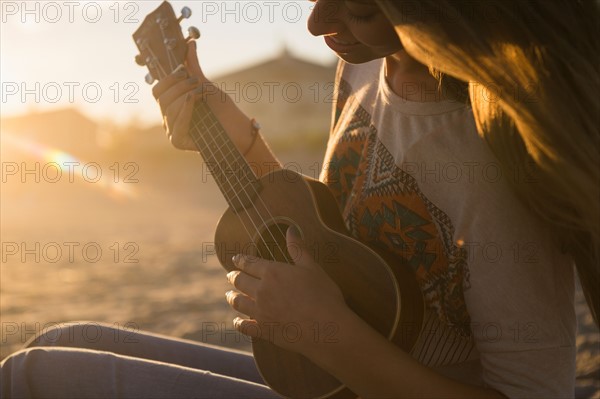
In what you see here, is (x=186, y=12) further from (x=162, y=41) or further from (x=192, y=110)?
(x=192, y=110)

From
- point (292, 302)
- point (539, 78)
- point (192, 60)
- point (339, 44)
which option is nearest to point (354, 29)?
point (339, 44)

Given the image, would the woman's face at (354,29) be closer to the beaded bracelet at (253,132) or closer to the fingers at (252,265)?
the fingers at (252,265)

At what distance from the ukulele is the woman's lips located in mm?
362

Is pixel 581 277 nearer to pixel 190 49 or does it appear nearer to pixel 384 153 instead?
pixel 384 153

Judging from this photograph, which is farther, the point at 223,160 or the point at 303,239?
the point at 223,160

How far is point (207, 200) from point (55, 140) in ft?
51.2

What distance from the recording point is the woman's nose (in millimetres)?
1406

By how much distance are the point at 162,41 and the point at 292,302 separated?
1.19m

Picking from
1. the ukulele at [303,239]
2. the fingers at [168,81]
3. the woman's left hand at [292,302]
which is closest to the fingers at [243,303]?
the woman's left hand at [292,302]

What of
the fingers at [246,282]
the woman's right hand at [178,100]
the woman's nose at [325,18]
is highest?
the woman's nose at [325,18]

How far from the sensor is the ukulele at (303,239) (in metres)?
1.41

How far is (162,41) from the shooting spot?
7.02 feet

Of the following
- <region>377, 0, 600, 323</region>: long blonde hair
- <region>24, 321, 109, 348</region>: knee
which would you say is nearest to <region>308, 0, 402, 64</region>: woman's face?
<region>377, 0, 600, 323</region>: long blonde hair

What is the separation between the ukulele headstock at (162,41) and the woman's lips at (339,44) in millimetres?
724
